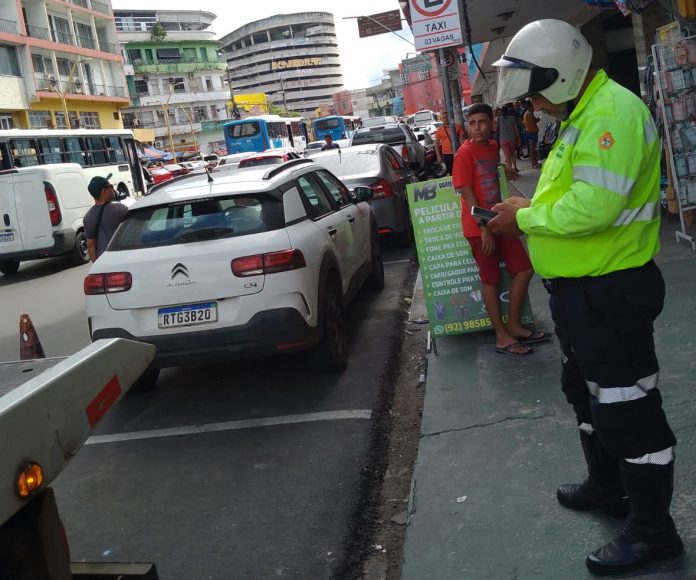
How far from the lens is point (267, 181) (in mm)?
5992

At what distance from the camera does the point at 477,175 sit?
5.59 metres

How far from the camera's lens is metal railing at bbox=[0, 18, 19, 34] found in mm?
38688

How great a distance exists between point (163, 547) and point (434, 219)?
333cm

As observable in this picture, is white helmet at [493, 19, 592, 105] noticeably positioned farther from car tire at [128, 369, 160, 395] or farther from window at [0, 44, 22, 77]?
window at [0, 44, 22, 77]

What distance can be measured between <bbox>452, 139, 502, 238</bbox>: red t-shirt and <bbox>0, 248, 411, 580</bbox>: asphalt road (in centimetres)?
140

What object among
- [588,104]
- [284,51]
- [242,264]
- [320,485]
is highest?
[284,51]

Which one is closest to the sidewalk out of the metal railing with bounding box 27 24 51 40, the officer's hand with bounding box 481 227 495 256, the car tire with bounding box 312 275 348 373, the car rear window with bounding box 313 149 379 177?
the car tire with bounding box 312 275 348 373

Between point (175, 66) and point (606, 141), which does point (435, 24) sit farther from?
point (175, 66)

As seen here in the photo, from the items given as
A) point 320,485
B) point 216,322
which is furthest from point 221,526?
point 216,322

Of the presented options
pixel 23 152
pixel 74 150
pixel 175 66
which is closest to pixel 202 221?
pixel 23 152

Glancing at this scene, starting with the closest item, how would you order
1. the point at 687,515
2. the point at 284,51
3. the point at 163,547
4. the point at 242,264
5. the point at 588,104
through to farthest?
the point at 588,104 → the point at 687,515 → the point at 163,547 → the point at 242,264 → the point at 284,51

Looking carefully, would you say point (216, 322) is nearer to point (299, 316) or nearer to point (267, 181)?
point (299, 316)

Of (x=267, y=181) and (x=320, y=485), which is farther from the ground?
(x=267, y=181)

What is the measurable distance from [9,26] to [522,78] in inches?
1685
